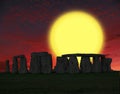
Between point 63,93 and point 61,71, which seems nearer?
point 63,93

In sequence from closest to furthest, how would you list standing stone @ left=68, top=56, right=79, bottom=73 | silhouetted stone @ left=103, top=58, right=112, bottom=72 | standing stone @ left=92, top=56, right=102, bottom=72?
1. standing stone @ left=68, top=56, right=79, bottom=73
2. standing stone @ left=92, top=56, right=102, bottom=72
3. silhouetted stone @ left=103, top=58, right=112, bottom=72

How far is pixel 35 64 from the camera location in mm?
128375

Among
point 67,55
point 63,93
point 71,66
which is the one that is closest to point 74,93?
point 63,93

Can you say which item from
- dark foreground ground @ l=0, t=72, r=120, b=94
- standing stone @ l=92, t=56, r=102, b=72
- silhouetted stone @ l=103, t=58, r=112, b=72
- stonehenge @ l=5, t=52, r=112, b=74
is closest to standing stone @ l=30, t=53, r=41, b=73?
stonehenge @ l=5, t=52, r=112, b=74

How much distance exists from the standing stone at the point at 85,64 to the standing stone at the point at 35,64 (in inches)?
477

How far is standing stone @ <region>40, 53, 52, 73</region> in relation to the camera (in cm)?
12638

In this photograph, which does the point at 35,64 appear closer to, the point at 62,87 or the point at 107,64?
the point at 107,64

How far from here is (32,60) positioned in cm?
12900

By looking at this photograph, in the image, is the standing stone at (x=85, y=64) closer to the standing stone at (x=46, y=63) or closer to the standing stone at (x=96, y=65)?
the standing stone at (x=96, y=65)

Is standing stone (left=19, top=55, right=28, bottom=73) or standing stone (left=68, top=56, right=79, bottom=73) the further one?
standing stone (left=19, top=55, right=28, bottom=73)

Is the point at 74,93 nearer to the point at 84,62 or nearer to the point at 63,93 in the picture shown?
the point at 63,93

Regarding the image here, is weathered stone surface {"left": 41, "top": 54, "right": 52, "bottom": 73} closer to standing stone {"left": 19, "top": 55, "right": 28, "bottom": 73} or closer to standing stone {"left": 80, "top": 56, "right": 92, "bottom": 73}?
standing stone {"left": 19, "top": 55, "right": 28, "bottom": 73}

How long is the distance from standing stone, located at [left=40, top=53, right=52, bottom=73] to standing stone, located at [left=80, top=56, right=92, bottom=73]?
9482 millimetres

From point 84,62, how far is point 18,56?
741 inches
